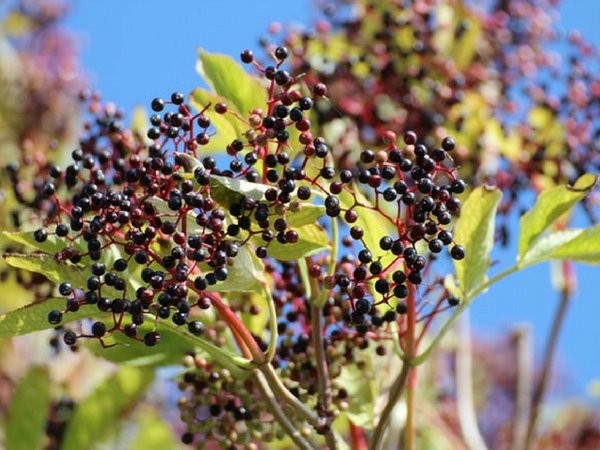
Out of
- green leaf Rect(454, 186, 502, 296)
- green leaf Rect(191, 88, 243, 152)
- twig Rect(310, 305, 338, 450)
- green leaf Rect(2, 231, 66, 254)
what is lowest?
twig Rect(310, 305, 338, 450)

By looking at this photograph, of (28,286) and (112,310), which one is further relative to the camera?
(28,286)

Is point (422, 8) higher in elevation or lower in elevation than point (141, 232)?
higher

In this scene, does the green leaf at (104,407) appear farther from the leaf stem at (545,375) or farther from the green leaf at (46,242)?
the green leaf at (46,242)

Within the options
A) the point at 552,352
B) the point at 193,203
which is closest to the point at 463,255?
the point at 193,203

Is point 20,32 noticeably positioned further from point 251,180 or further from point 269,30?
point 251,180

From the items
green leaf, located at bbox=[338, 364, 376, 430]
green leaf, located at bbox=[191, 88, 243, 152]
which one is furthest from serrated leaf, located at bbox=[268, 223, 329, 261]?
green leaf, located at bbox=[338, 364, 376, 430]

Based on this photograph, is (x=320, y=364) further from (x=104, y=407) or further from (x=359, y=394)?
(x=104, y=407)

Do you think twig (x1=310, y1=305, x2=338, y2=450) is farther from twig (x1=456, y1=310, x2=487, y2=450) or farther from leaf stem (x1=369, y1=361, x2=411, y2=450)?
twig (x1=456, y1=310, x2=487, y2=450)
